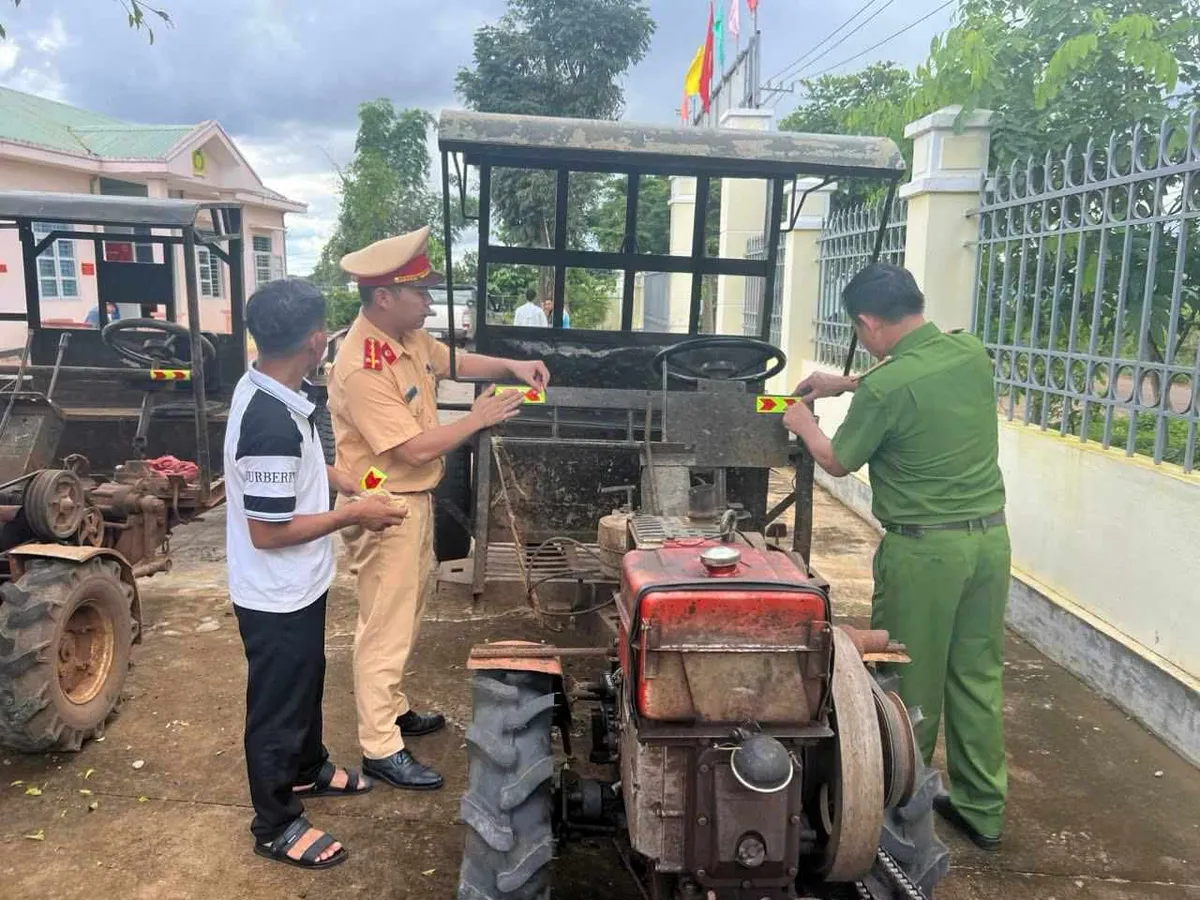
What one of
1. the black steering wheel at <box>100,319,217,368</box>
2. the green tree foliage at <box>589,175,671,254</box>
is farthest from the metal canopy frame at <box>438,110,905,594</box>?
the green tree foliage at <box>589,175,671,254</box>

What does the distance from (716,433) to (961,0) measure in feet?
16.3

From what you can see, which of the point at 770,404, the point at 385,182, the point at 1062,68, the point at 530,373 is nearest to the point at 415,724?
the point at 530,373

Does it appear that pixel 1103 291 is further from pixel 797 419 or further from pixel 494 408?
pixel 494 408

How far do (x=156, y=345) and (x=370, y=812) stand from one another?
3911 millimetres

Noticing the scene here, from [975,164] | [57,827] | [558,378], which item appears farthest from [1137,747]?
[57,827]

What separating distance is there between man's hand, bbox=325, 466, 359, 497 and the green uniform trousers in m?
1.87

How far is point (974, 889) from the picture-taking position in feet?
10.3

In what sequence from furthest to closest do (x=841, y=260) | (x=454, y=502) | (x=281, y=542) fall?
(x=841, y=260), (x=454, y=502), (x=281, y=542)

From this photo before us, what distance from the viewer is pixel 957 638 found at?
3.37 m

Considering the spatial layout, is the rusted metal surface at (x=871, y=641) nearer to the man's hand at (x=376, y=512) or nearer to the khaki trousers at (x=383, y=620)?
the man's hand at (x=376, y=512)

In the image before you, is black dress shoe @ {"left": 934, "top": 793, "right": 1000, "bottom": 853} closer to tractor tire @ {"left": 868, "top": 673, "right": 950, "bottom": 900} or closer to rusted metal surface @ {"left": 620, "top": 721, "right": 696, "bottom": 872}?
tractor tire @ {"left": 868, "top": 673, "right": 950, "bottom": 900}

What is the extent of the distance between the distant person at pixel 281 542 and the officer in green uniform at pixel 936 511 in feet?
5.27

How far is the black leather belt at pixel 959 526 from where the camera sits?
3.24m

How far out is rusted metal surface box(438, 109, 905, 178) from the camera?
3.92 m
